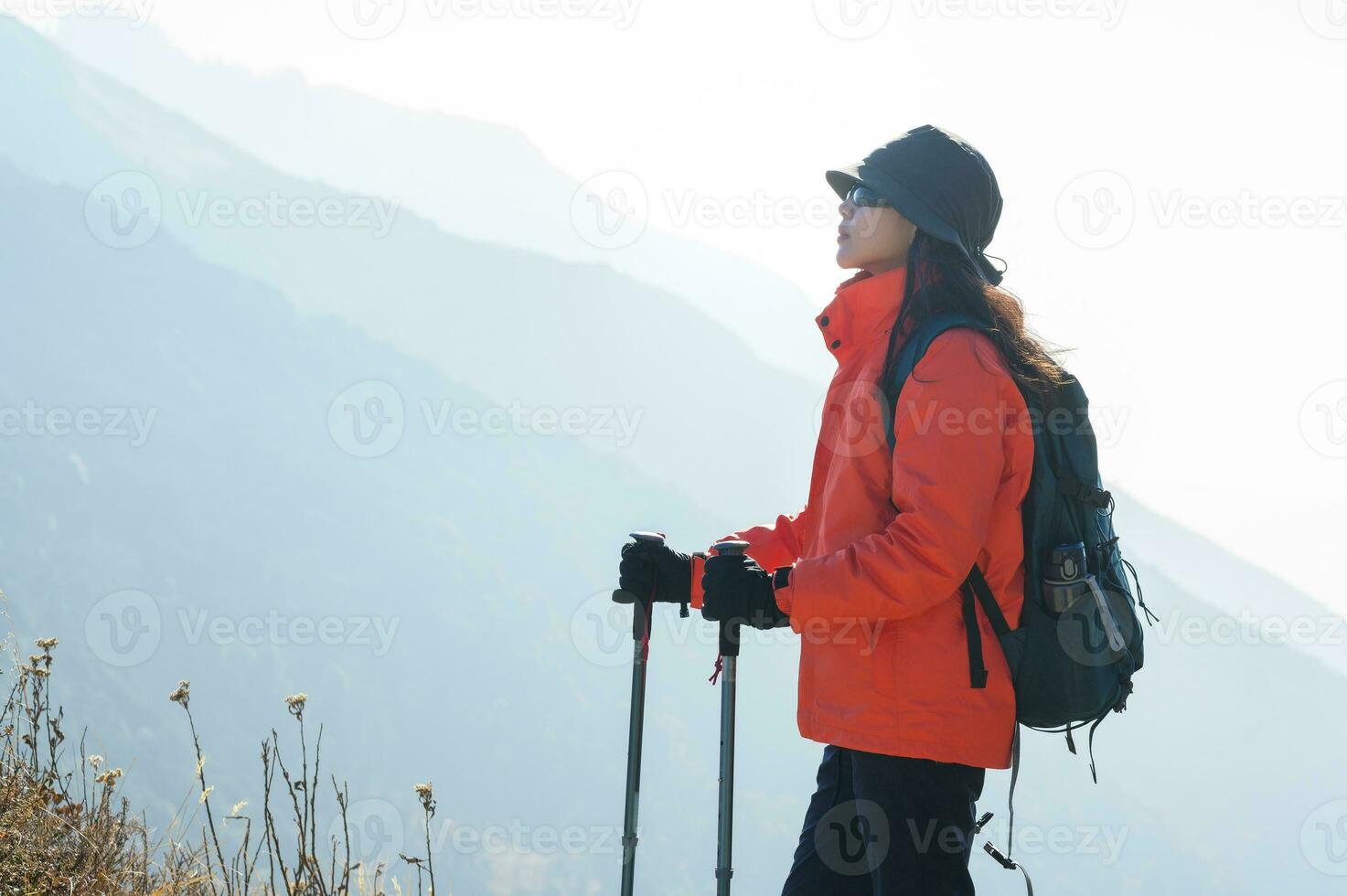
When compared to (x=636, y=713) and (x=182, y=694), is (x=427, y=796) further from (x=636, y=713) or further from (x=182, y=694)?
(x=182, y=694)

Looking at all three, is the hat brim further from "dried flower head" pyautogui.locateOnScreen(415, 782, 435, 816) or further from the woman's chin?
"dried flower head" pyautogui.locateOnScreen(415, 782, 435, 816)

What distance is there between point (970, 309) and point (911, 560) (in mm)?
650

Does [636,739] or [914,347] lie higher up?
[914,347]

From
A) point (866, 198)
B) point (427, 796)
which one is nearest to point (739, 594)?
point (427, 796)

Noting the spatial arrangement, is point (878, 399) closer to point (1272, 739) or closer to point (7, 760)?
point (7, 760)

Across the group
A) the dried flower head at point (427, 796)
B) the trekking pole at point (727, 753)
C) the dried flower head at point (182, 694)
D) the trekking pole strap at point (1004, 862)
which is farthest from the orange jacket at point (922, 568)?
the dried flower head at point (182, 694)

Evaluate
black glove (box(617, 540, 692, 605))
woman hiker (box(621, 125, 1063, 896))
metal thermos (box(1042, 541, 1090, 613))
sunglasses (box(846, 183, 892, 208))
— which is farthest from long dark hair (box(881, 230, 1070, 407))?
black glove (box(617, 540, 692, 605))

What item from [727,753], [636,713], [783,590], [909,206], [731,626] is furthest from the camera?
[636,713]

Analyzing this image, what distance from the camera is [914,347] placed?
238cm

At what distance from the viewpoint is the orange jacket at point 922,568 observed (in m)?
2.21

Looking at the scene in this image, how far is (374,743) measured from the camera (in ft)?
395

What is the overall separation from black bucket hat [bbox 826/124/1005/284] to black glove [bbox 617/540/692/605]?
1.07m

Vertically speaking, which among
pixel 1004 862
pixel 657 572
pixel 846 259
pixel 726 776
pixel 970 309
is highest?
pixel 846 259

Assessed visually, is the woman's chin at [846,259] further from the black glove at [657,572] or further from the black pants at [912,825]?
the black pants at [912,825]
